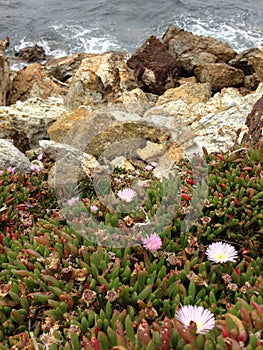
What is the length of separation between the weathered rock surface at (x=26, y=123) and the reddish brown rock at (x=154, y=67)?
6.16 meters

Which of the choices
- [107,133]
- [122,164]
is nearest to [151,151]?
[107,133]

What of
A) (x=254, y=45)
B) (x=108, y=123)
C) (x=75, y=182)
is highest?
(x=75, y=182)

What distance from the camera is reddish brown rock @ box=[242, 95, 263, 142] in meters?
4.66

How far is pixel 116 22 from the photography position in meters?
24.5

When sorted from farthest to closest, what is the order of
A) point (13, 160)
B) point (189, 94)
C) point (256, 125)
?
point (189, 94)
point (256, 125)
point (13, 160)

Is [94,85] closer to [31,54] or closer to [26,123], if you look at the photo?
[26,123]

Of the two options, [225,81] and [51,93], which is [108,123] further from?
[225,81]

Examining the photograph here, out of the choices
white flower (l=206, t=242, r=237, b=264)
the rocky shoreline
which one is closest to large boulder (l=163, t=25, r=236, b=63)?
the rocky shoreline

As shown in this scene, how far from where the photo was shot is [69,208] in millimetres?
3119

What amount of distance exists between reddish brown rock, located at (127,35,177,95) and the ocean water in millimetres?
6347

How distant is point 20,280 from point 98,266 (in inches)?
17.7

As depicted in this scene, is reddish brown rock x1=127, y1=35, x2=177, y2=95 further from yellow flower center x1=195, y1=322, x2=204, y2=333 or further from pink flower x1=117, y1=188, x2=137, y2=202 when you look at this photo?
yellow flower center x1=195, y1=322, x2=204, y2=333

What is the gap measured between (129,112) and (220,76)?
22.7ft

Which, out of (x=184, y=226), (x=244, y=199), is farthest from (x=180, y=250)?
(x=244, y=199)
